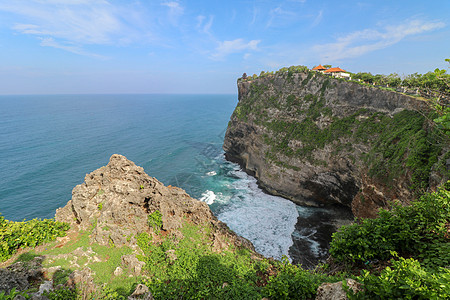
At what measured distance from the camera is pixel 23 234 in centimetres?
1255

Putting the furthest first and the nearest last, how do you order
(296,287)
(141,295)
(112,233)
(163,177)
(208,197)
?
1. (163,177)
2. (208,197)
3. (112,233)
4. (141,295)
5. (296,287)

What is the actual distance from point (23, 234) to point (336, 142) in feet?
127

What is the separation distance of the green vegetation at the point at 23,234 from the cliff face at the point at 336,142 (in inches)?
1062

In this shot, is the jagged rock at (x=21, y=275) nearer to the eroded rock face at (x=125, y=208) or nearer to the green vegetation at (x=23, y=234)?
the green vegetation at (x=23, y=234)

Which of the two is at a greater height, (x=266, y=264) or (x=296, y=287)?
(x=296, y=287)

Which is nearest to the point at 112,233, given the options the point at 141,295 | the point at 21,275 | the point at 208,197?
the point at 21,275

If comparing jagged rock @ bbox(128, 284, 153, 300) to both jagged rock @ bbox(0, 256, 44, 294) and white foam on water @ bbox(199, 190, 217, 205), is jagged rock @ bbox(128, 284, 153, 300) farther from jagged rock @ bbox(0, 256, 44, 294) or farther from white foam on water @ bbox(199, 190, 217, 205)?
white foam on water @ bbox(199, 190, 217, 205)

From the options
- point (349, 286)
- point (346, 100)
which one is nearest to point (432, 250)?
point (349, 286)

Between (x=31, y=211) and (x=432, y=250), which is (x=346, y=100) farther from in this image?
(x=31, y=211)

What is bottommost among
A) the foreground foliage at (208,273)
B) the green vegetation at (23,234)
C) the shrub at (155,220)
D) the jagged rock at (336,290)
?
the foreground foliage at (208,273)

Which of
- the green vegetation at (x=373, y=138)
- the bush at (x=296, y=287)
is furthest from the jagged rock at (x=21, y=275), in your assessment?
the green vegetation at (x=373, y=138)

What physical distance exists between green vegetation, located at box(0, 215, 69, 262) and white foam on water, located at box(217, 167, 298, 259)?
70.9 ft

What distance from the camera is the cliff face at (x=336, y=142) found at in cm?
2133

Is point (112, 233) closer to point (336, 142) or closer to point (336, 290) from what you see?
point (336, 290)
